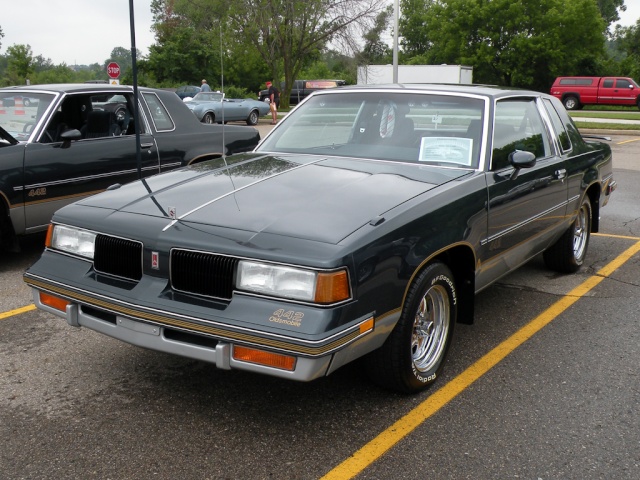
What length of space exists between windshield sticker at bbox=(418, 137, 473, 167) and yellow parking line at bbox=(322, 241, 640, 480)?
1194 mm

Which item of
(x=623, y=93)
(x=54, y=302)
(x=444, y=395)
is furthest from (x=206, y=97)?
(x=623, y=93)

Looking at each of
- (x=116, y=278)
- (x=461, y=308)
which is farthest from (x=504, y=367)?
(x=116, y=278)

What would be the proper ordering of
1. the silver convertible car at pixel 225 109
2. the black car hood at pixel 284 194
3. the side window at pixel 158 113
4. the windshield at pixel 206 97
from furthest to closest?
the windshield at pixel 206 97
the silver convertible car at pixel 225 109
the side window at pixel 158 113
the black car hood at pixel 284 194

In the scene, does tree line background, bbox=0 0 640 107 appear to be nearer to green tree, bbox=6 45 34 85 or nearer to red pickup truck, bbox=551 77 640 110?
green tree, bbox=6 45 34 85

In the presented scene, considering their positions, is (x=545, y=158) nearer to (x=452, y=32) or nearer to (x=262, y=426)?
(x=262, y=426)

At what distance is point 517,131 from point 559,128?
34.5 inches

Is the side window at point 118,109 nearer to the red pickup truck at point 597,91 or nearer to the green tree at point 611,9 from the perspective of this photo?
the red pickup truck at point 597,91

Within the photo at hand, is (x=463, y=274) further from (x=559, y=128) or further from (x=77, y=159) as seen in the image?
(x=77, y=159)

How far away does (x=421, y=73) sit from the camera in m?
39.1

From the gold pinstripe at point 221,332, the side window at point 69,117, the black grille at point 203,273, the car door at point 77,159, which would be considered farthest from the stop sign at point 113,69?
the black grille at point 203,273

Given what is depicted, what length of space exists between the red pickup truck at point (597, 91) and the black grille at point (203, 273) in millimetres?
38978

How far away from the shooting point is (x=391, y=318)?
333 centimetres

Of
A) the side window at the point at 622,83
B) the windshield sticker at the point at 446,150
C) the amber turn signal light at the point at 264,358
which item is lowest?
the amber turn signal light at the point at 264,358

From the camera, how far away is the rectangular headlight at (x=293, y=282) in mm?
3010
